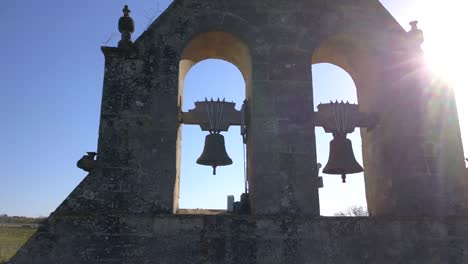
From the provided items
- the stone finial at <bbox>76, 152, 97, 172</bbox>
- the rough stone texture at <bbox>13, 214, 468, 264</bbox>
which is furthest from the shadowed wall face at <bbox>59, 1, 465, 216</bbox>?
the rough stone texture at <bbox>13, 214, 468, 264</bbox>

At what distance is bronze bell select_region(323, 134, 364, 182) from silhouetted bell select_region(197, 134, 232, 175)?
165 cm

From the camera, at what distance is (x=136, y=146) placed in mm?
6090

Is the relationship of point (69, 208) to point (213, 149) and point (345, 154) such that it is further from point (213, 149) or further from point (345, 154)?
point (345, 154)

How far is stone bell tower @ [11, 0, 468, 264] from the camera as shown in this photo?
562cm

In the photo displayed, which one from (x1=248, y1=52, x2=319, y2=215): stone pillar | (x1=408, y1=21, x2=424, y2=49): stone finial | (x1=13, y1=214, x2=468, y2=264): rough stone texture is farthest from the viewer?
(x1=408, y1=21, x2=424, y2=49): stone finial

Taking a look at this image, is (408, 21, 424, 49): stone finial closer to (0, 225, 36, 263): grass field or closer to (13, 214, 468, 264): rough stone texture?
(13, 214, 468, 264): rough stone texture

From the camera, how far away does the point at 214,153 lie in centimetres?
673

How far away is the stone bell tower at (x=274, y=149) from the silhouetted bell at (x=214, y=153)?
399 mm

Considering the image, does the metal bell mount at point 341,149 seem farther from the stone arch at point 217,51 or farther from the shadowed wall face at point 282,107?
the stone arch at point 217,51

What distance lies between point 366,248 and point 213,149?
8.79 ft

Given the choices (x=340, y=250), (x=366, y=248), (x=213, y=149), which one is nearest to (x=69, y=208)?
(x=213, y=149)

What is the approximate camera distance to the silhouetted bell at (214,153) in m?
6.73

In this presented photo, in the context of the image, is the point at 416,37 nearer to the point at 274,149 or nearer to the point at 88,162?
the point at 274,149

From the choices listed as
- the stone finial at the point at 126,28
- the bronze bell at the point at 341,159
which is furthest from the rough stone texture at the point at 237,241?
the stone finial at the point at 126,28
